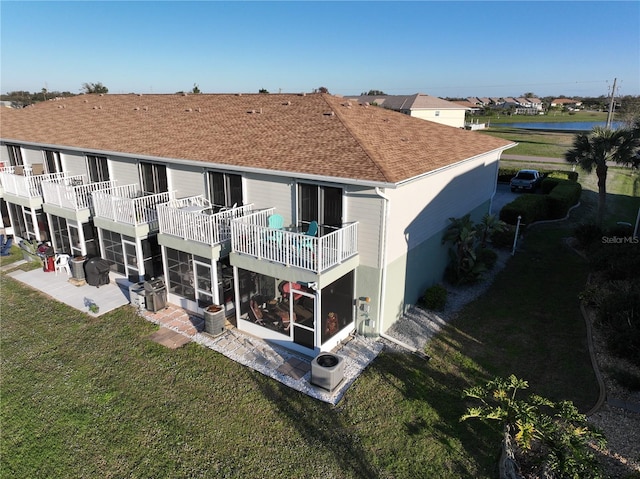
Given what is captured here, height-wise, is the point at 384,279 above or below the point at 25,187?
below

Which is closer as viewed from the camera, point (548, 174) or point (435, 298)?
point (435, 298)

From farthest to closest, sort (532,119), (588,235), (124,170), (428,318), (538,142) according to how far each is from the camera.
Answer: (532,119) < (538,142) < (588,235) < (124,170) < (428,318)

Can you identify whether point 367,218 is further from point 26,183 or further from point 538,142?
point 538,142

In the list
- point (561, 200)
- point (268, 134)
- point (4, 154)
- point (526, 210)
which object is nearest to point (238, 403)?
point (268, 134)

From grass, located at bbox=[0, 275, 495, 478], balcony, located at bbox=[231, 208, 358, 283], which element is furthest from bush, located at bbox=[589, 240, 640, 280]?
balcony, located at bbox=[231, 208, 358, 283]

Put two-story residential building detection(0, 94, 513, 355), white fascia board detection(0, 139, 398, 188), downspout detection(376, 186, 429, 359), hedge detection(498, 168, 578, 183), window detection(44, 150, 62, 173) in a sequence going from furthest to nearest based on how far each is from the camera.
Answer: hedge detection(498, 168, 578, 183) → window detection(44, 150, 62, 173) → two-story residential building detection(0, 94, 513, 355) → downspout detection(376, 186, 429, 359) → white fascia board detection(0, 139, 398, 188)

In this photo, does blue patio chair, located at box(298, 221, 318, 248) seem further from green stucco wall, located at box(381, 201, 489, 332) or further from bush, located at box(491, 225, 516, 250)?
bush, located at box(491, 225, 516, 250)

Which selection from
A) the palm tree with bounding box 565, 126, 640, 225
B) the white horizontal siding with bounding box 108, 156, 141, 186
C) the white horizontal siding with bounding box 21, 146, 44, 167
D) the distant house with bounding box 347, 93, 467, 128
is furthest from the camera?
the distant house with bounding box 347, 93, 467, 128
